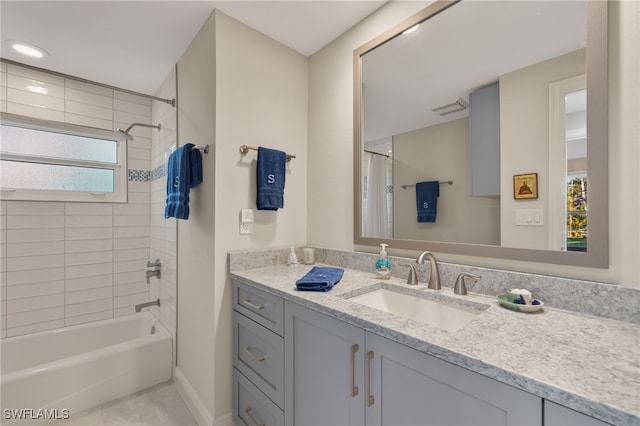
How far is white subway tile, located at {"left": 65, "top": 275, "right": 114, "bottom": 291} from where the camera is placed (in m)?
2.41

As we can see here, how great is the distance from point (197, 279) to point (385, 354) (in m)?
1.33

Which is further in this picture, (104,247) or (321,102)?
(104,247)

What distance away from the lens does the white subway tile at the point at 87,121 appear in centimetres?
242

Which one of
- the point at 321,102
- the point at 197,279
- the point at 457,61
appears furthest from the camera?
the point at 321,102

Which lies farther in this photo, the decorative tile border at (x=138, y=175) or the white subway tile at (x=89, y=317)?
the decorative tile border at (x=138, y=175)

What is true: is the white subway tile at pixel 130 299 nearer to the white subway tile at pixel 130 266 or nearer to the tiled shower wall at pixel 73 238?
the tiled shower wall at pixel 73 238

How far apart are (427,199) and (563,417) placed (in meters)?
0.99

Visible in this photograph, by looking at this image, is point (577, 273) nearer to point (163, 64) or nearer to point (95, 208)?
point (163, 64)

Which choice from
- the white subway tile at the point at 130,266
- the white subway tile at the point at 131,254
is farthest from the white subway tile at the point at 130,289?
the white subway tile at the point at 131,254

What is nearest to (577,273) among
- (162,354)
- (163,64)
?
(162,354)

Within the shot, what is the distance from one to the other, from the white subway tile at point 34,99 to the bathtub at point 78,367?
74.9 inches

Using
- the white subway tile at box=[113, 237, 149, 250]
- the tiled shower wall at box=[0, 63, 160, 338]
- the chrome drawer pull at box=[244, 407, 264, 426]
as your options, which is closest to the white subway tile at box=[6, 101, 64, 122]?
the tiled shower wall at box=[0, 63, 160, 338]

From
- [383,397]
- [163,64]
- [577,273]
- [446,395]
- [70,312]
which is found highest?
[163,64]

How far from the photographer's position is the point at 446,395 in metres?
0.72
